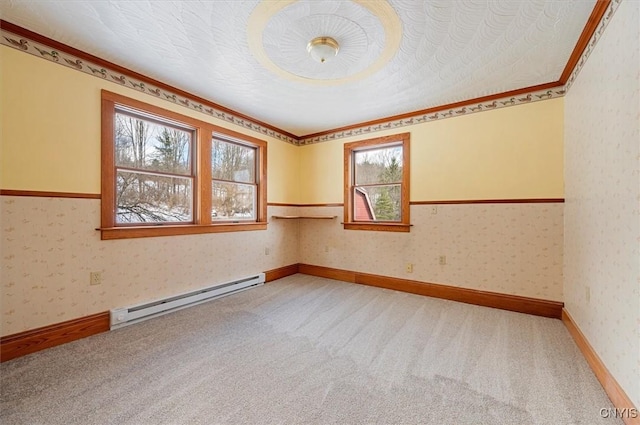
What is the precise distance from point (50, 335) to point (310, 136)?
387cm

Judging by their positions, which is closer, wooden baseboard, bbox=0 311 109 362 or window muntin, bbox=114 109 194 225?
wooden baseboard, bbox=0 311 109 362

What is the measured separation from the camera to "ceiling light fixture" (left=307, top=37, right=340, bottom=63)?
1.99 meters

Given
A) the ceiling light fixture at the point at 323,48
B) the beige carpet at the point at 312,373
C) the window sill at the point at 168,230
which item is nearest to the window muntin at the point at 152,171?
the window sill at the point at 168,230

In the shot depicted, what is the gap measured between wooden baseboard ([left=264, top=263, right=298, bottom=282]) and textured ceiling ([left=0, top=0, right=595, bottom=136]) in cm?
251

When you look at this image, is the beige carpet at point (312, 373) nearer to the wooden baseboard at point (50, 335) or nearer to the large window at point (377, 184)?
the wooden baseboard at point (50, 335)

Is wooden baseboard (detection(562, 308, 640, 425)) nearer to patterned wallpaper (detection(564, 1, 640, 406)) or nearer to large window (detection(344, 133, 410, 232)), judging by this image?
patterned wallpaper (detection(564, 1, 640, 406))

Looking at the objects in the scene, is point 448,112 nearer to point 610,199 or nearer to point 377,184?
point 377,184

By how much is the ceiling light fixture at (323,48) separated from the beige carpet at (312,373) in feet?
7.67

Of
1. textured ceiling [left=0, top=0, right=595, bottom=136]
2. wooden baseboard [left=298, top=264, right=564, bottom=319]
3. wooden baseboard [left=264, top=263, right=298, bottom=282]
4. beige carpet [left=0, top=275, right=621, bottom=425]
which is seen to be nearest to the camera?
beige carpet [left=0, top=275, right=621, bottom=425]

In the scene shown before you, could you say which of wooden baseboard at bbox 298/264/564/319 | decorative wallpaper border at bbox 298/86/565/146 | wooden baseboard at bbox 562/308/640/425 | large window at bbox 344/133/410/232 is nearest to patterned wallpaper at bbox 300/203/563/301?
wooden baseboard at bbox 298/264/564/319

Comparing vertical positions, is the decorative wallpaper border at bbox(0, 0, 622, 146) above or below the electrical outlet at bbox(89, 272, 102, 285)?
above

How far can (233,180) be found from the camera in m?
3.68

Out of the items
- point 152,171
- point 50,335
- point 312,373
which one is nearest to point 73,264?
point 50,335

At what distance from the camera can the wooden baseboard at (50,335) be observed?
1.88 m
